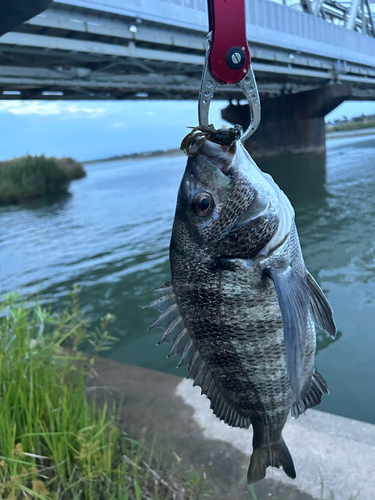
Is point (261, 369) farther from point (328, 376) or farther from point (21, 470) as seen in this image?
point (328, 376)

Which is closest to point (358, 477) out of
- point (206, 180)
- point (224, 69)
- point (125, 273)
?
point (206, 180)

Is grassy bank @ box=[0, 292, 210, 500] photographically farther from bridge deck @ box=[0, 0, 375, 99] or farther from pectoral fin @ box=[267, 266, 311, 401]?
bridge deck @ box=[0, 0, 375, 99]

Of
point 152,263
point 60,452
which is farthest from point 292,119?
point 60,452

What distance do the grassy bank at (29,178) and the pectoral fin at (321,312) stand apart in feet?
96.5

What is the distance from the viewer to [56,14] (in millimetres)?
9508

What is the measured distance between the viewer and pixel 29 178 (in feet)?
94.1

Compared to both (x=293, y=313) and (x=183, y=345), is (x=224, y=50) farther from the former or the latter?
(x=183, y=345)

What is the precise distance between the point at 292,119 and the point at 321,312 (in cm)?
3405

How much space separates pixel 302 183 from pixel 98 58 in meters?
12.4

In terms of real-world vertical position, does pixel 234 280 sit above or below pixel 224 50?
below

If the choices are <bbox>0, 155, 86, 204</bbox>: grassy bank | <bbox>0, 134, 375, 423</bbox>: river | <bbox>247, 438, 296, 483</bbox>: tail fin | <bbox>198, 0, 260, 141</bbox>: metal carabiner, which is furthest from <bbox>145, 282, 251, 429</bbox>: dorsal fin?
<bbox>0, 155, 86, 204</bbox>: grassy bank

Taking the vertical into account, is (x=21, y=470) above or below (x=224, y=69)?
below

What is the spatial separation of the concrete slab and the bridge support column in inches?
1098

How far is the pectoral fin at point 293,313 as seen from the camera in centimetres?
120
